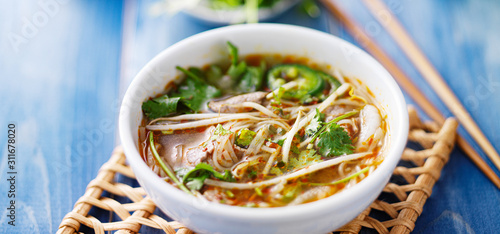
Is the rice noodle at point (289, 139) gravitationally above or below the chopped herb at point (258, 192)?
above

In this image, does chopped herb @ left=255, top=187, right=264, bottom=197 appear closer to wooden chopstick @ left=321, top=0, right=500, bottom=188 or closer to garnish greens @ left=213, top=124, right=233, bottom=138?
garnish greens @ left=213, top=124, right=233, bottom=138

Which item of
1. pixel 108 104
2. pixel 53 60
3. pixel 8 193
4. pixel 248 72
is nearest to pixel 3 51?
pixel 53 60

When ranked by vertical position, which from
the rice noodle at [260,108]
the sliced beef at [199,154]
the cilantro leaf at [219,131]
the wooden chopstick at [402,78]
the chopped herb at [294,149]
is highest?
the wooden chopstick at [402,78]

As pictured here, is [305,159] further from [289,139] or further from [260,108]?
[260,108]

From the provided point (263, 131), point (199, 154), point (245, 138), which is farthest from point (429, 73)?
point (199, 154)

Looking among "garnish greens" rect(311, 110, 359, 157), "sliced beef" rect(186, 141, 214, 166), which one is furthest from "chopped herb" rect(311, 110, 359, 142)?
"sliced beef" rect(186, 141, 214, 166)

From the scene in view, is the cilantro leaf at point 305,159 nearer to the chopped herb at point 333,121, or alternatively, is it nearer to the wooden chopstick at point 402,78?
the chopped herb at point 333,121

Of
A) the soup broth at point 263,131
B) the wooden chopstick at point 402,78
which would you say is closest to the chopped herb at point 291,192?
the soup broth at point 263,131
